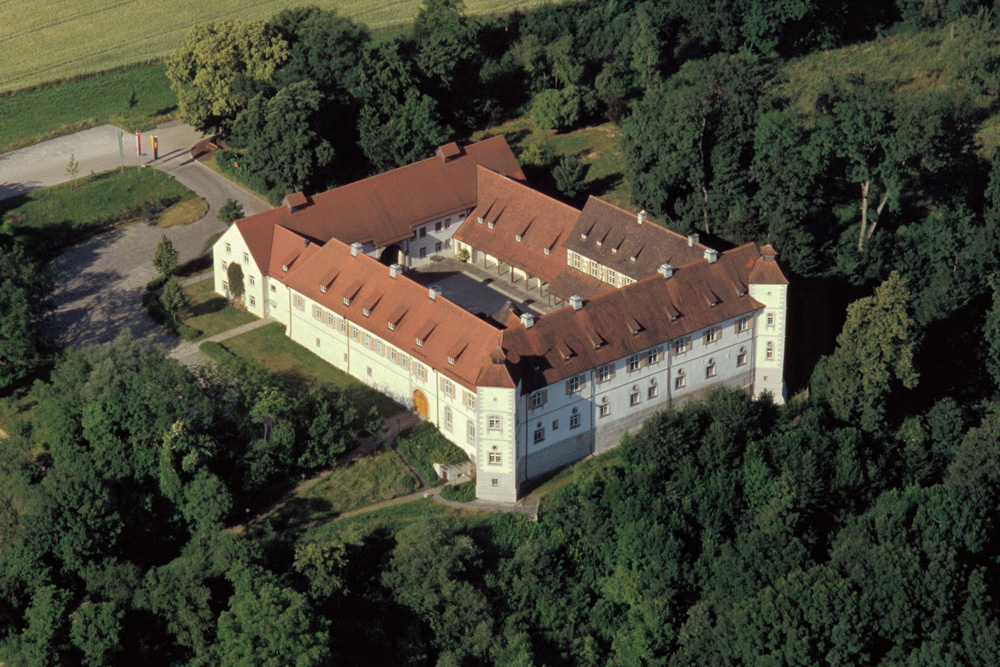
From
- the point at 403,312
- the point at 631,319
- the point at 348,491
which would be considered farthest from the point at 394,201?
the point at 348,491

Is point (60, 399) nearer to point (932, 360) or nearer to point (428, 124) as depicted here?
point (428, 124)

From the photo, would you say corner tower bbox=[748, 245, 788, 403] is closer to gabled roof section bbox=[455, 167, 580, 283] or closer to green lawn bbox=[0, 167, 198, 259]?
gabled roof section bbox=[455, 167, 580, 283]

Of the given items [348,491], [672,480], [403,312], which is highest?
[403,312]

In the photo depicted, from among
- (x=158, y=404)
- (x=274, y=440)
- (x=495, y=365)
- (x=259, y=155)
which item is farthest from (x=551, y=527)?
(x=259, y=155)

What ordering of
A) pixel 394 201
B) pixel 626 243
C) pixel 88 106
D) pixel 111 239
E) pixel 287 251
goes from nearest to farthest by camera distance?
pixel 626 243 → pixel 287 251 → pixel 394 201 → pixel 111 239 → pixel 88 106

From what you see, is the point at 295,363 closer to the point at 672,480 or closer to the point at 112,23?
the point at 672,480

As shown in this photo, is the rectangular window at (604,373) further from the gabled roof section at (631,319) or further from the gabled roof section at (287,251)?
the gabled roof section at (287,251)
